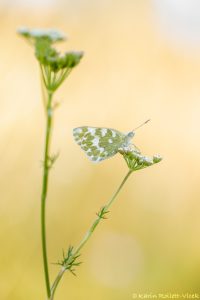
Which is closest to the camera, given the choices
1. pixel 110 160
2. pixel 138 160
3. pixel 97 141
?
pixel 138 160

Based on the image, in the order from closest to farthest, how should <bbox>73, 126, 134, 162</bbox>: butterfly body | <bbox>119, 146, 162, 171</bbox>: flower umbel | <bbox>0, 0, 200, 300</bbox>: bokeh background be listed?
<bbox>119, 146, 162, 171</bbox>: flower umbel → <bbox>73, 126, 134, 162</bbox>: butterfly body → <bbox>0, 0, 200, 300</bbox>: bokeh background

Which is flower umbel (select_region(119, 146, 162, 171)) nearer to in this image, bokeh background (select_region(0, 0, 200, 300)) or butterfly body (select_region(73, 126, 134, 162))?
butterfly body (select_region(73, 126, 134, 162))

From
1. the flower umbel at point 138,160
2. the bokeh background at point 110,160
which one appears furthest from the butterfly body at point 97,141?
the bokeh background at point 110,160

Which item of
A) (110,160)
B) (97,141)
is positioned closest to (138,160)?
(97,141)

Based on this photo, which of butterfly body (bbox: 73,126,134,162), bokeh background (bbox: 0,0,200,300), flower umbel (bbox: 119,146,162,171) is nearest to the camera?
flower umbel (bbox: 119,146,162,171)

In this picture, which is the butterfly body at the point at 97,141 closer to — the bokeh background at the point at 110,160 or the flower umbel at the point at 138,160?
the flower umbel at the point at 138,160

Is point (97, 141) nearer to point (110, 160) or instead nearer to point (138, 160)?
point (138, 160)

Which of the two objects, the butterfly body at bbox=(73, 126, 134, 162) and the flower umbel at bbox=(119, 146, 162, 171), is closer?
the flower umbel at bbox=(119, 146, 162, 171)

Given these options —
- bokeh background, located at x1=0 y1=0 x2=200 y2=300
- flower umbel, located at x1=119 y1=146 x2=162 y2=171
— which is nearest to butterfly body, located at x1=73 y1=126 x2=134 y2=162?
flower umbel, located at x1=119 y1=146 x2=162 y2=171
